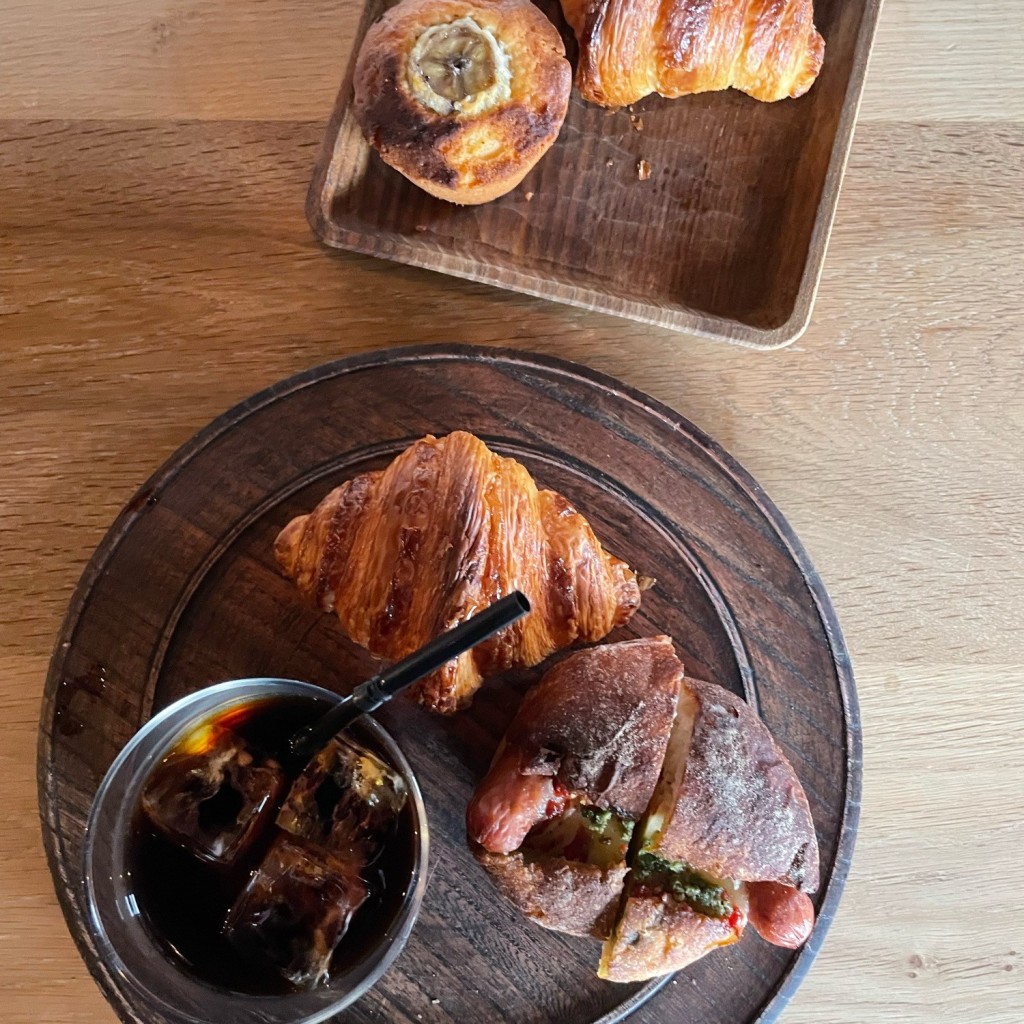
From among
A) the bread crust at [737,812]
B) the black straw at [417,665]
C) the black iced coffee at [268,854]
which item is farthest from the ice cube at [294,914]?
the bread crust at [737,812]

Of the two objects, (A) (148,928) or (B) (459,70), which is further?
(B) (459,70)

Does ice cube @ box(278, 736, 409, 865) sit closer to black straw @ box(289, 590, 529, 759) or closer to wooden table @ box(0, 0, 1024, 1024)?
black straw @ box(289, 590, 529, 759)

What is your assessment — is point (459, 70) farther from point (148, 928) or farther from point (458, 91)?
point (148, 928)

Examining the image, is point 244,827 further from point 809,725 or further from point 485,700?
point 809,725

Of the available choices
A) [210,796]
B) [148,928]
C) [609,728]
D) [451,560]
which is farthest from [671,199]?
[148,928]

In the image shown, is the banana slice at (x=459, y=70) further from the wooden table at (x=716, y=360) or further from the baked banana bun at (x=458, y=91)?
the wooden table at (x=716, y=360)
